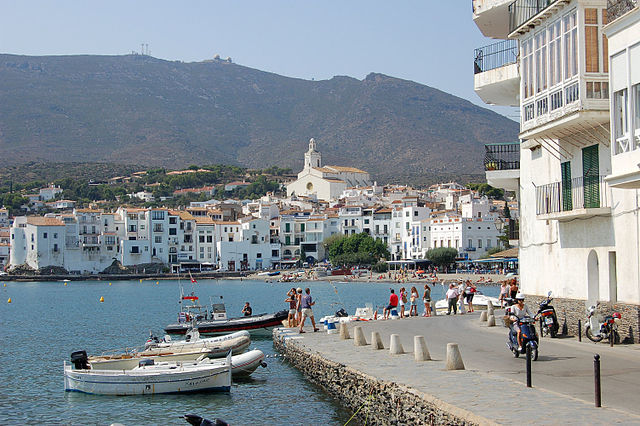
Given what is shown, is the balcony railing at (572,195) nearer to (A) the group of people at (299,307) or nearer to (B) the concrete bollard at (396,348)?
(B) the concrete bollard at (396,348)

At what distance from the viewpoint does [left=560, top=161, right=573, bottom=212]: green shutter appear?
22953 millimetres

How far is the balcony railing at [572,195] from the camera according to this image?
21281 mm

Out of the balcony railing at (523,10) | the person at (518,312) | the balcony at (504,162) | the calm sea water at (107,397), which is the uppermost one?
the balcony railing at (523,10)

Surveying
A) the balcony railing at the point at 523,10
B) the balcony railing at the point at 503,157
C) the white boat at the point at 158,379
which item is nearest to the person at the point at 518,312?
the balcony railing at the point at 523,10

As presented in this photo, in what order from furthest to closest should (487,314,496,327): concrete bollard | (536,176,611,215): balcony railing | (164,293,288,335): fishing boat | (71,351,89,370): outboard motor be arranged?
(164,293,288,335): fishing boat → (487,314,496,327): concrete bollard → (71,351,89,370): outboard motor → (536,176,611,215): balcony railing

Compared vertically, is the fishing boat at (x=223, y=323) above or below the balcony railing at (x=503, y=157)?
below

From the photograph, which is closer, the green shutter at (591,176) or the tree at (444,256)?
the green shutter at (591,176)

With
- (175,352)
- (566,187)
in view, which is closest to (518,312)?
(566,187)

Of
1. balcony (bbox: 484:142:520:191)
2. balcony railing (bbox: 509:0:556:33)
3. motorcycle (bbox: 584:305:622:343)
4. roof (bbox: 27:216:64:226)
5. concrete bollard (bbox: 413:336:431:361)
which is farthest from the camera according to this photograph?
roof (bbox: 27:216:64:226)

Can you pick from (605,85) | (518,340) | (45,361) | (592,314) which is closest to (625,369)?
(518,340)

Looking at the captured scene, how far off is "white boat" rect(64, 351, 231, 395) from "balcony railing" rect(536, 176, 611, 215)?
10088mm

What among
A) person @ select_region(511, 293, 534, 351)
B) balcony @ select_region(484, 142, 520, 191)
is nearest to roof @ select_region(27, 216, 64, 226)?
balcony @ select_region(484, 142, 520, 191)

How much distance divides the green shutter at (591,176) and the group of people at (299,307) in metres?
11.6

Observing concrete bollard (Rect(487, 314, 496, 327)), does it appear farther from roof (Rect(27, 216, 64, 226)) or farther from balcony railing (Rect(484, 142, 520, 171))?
roof (Rect(27, 216, 64, 226))
